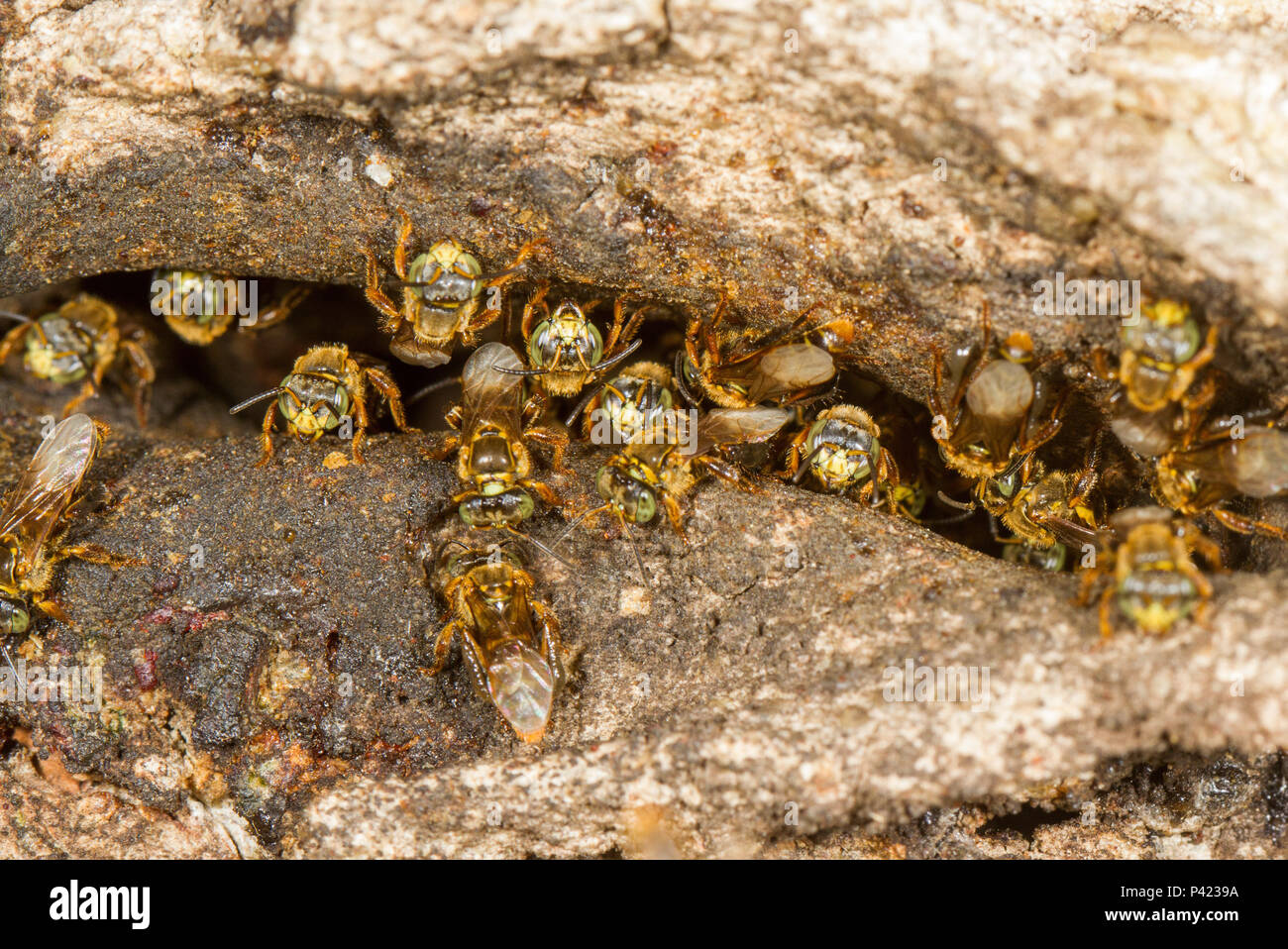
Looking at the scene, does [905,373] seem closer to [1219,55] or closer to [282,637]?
[1219,55]

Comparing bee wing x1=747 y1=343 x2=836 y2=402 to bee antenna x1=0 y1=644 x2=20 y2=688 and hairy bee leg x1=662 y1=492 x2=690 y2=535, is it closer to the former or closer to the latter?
hairy bee leg x1=662 y1=492 x2=690 y2=535

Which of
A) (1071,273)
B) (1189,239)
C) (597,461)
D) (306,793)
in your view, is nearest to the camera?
(1189,239)

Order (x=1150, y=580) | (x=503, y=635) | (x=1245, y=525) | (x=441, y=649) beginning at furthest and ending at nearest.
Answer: (x=441, y=649), (x=503, y=635), (x=1245, y=525), (x=1150, y=580)

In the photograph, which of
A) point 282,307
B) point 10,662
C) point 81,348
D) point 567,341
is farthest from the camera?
point 81,348

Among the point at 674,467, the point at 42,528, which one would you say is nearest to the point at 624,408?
the point at 674,467

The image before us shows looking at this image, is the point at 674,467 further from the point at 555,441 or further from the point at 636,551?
the point at 555,441

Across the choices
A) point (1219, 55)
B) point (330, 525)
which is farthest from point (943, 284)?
point (330, 525)
